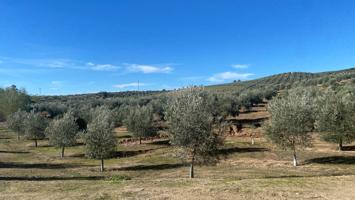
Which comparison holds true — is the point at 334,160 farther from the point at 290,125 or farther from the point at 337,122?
the point at 337,122

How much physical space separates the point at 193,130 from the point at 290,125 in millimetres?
16957

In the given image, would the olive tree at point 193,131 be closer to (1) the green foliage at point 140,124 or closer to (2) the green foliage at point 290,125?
(2) the green foliage at point 290,125

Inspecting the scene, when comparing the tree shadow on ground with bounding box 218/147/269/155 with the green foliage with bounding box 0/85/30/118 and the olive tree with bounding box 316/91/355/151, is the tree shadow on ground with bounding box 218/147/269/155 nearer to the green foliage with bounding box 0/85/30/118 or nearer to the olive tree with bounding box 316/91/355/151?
the olive tree with bounding box 316/91/355/151

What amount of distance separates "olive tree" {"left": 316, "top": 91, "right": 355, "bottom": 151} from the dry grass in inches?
93.3

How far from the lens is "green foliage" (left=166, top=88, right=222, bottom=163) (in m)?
42.5

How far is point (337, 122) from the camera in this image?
5906 centimetres

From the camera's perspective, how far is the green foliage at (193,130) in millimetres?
42469

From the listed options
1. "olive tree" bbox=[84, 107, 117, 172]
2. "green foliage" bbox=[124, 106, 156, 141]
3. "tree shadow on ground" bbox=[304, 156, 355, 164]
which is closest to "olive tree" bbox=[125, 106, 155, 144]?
"green foliage" bbox=[124, 106, 156, 141]

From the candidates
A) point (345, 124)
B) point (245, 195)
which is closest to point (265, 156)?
point (345, 124)

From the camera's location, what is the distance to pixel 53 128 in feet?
247

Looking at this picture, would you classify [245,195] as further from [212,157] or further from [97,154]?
[97,154]

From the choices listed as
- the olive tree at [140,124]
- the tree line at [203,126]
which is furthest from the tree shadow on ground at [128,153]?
the olive tree at [140,124]

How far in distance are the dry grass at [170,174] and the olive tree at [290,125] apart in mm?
2883

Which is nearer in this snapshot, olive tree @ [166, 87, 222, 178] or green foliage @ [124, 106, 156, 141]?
olive tree @ [166, 87, 222, 178]
